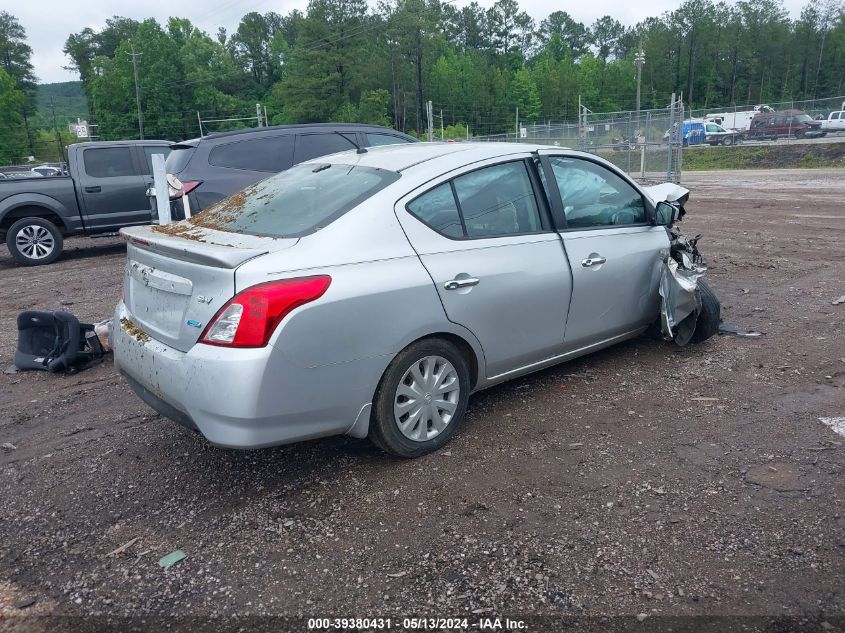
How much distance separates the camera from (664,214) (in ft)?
16.2

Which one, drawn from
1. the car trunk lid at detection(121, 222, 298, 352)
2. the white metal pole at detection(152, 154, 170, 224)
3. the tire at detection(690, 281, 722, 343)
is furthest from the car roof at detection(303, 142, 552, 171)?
the white metal pole at detection(152, 154, 170, 224)

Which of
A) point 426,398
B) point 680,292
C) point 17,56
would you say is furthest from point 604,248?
point 17,56

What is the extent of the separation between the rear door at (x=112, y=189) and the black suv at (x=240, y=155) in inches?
89.5

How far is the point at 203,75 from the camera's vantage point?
286ft

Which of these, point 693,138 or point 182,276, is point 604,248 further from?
point 693,138

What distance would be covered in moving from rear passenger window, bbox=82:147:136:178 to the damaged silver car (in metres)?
8.09

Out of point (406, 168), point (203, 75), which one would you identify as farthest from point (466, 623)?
point (203, 75)

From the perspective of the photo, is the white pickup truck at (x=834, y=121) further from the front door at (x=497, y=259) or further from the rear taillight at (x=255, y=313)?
the rear taillight at (x=255, y=313)

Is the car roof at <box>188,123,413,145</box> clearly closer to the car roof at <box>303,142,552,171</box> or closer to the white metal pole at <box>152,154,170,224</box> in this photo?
the white metal pole at <box>152,154,170,224</box>

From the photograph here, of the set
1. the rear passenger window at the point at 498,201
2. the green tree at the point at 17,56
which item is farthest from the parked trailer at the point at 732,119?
the green tree at the point at 17,56

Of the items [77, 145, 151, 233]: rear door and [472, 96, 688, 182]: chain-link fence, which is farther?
[472, 96, 688, 182]: chain-link fence

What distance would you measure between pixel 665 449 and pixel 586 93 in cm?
9453

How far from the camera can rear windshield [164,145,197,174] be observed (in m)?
9.05

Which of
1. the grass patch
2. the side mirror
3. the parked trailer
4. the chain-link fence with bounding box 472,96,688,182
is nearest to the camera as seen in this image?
the side mirror
